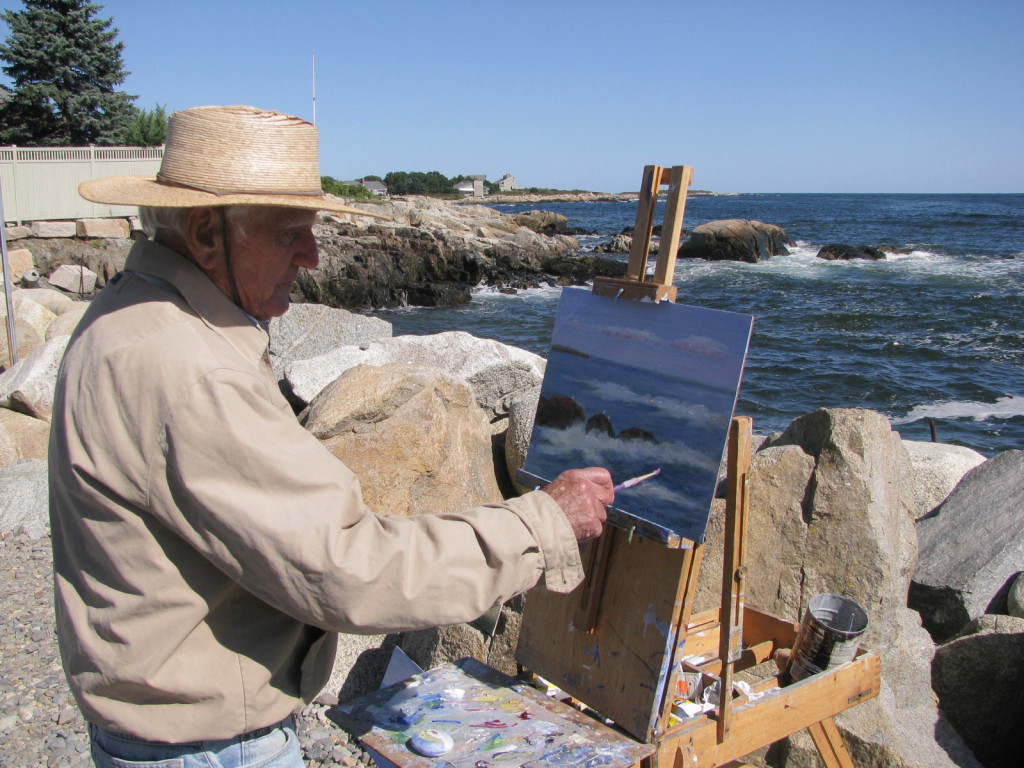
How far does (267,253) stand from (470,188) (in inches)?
4222

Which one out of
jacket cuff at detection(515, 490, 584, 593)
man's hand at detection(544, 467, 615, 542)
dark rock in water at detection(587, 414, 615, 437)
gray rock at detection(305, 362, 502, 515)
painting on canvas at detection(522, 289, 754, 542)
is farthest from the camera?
gray rock at detection(305, 362, 502, 515)

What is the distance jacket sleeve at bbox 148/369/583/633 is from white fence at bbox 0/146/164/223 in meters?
17.7

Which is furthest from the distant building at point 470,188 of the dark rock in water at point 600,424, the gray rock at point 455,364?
the dark rock in water at point 600,424

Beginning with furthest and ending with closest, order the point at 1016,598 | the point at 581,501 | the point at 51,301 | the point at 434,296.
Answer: the point at 434,296, the point at 51,301, the point at 1016,598, the point at 581,501

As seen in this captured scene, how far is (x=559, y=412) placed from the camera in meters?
2.86

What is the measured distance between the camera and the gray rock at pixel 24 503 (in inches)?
211

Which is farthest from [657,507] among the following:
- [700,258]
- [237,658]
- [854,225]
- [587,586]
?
[854,225]

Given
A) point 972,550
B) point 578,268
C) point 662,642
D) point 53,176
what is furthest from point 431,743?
point 578,268

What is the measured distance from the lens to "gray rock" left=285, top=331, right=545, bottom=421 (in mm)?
7090

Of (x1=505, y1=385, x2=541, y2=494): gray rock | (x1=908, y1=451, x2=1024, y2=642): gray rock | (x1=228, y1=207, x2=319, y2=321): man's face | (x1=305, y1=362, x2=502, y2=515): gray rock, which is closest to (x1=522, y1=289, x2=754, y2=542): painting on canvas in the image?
(x1=228, y1=207, x2=319, y2=321): man's face

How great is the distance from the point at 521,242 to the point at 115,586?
3070 cm

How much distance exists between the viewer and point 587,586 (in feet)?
8.78

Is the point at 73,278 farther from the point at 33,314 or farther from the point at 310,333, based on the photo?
the point at 310,333

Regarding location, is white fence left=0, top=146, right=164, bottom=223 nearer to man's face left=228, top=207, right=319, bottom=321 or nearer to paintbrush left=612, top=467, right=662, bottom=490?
paintbrush left=612, top=467, right=662, bottom=490
